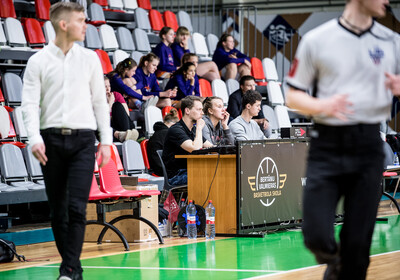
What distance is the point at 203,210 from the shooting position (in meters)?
7.32

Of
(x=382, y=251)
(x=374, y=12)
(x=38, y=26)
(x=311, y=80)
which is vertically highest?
(x=38, y=26)

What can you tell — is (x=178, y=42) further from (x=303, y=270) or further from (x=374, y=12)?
(x=374, y=12)

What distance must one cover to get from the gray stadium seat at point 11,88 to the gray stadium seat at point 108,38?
2.47m

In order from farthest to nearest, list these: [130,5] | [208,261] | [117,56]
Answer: [130,5] < [117,56] < [208,261]

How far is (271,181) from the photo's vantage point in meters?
7.58

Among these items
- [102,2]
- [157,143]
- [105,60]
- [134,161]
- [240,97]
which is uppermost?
[102,2]

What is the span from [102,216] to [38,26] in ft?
16.3

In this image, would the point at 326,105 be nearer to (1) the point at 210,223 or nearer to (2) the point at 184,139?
(1) the point at 210,223

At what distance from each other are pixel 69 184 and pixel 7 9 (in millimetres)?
7766

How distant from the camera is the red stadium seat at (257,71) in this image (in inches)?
533

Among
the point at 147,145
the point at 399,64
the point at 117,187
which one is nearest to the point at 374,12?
the point at 399,64

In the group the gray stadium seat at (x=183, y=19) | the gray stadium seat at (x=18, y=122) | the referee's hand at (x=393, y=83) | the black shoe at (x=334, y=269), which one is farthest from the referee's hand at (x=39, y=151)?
the gray stadium seat at (x=183, y=19)

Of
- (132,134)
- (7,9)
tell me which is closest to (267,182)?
(132,134)

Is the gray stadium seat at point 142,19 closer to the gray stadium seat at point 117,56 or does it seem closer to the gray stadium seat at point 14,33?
the gray stadium seat at point 117,56
